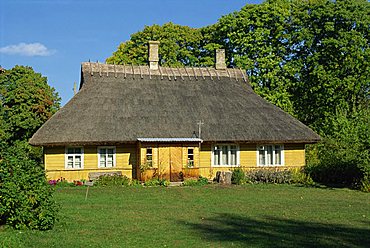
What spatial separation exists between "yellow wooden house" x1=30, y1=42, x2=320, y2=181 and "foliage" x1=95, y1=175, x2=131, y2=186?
102 cm

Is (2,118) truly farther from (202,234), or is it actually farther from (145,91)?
(202,234)

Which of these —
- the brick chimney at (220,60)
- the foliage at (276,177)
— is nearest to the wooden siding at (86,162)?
the foliage at (276,177)

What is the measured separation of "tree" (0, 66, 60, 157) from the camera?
121 feet

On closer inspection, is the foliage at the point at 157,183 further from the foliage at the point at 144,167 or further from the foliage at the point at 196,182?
the foliage at the point at 196,182

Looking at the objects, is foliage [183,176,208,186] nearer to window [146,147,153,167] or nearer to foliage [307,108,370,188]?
window [146,147,153,167]

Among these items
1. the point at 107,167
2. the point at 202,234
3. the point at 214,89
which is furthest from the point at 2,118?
the point at 202,234

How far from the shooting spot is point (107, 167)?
2836 cm

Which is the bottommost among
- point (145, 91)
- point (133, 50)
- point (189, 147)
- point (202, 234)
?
point (202, 234)

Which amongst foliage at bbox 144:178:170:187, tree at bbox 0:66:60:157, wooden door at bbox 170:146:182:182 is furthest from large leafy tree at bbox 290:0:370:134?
tree at bbox 0:66:60:157

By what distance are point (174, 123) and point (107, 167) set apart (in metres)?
4.52

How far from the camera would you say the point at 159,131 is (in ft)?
93.7

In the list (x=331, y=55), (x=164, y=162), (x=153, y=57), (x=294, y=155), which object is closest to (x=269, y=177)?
(x=294, y=155)

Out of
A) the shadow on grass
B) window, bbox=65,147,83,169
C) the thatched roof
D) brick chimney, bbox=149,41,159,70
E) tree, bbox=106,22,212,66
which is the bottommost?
the shadow on grass

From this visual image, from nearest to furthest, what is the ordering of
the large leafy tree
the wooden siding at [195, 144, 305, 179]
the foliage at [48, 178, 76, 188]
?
the foliage at [48, 178, 76, 188] → the wooden siding at [195, 144, 305, 179] → the large leafy tree
